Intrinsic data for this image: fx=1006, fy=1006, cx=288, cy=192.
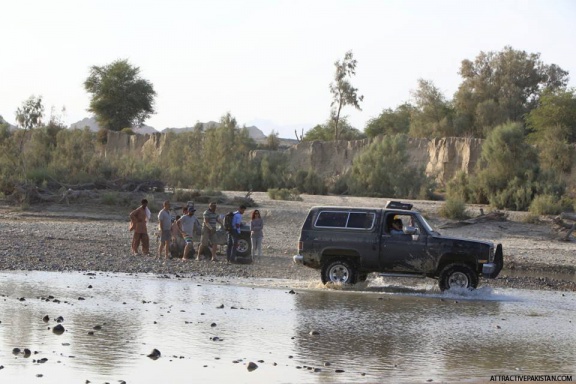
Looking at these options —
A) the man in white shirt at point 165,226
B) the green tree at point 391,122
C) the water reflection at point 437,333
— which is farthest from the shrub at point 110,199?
the green tree at point 391,122

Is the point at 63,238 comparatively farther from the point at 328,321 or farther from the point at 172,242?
the point at 328,321

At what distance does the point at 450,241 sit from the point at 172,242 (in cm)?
893

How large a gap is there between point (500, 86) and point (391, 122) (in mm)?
11340

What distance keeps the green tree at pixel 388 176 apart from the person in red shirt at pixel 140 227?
2963 cm

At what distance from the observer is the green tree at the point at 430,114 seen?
82.9 metres

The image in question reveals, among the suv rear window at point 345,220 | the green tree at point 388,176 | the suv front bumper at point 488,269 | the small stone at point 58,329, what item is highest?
the green tree at point 388,176

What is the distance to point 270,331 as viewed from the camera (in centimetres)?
1620

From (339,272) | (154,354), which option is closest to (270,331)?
(154,354)

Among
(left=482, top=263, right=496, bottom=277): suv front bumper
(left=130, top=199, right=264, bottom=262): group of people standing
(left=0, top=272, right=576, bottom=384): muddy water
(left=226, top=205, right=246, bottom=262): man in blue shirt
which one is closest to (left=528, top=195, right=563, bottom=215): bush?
(left=130, top=199, right=264, bottom=262): group of people standing

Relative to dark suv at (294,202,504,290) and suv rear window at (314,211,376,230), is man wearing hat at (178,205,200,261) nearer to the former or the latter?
dark suv at (294,202,504,290)

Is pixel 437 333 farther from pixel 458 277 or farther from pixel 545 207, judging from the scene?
pixel 545 207

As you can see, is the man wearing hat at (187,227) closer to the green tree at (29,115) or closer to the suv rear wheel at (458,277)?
the suv rear wheel at (458,277)

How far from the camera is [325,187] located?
192 ft

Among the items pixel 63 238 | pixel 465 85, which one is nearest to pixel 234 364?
pixel 63 238
